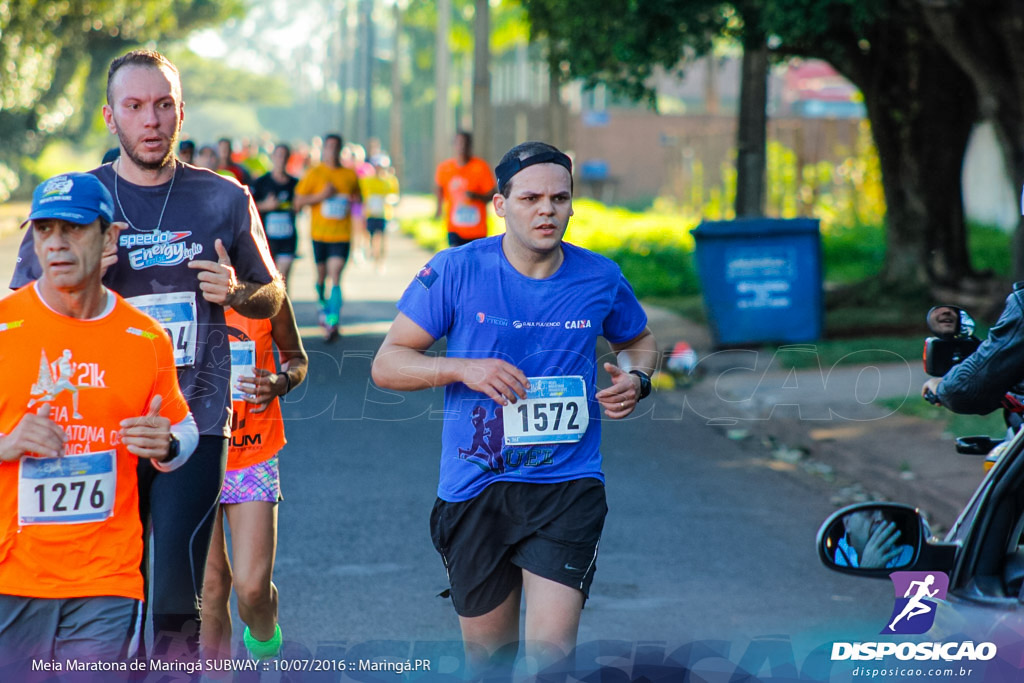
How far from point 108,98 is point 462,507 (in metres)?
1.65

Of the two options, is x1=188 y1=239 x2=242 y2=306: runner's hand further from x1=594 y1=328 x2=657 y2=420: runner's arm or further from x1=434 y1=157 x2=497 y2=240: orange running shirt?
x1=434 y1=157 x2=497 y2=240: orange running shirt

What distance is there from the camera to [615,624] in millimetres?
6176

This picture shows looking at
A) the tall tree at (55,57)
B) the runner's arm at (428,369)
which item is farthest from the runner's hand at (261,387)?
the tall tree at (55,57)

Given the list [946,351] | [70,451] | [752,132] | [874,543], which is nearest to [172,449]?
[70,451]

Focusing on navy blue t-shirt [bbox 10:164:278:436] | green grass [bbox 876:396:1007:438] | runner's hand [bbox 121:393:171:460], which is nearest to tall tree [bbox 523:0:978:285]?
green grass [bbox 876:396:1007:438]

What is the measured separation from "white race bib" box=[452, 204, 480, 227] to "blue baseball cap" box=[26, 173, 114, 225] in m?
12.3

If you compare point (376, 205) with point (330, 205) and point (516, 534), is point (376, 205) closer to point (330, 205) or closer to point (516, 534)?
point (330, 205)

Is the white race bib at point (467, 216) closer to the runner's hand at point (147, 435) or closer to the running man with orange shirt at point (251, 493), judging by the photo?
the running man with orange shirt at point (251, 493)

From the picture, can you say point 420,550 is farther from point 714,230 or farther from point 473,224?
point 473,224

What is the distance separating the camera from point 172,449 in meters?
3.77

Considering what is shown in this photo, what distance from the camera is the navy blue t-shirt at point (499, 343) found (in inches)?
164

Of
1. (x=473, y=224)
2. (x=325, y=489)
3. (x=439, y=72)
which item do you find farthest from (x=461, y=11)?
(x=325, y=489)

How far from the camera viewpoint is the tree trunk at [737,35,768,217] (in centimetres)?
1548

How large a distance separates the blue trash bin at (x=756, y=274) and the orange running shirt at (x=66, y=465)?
11.0 m
